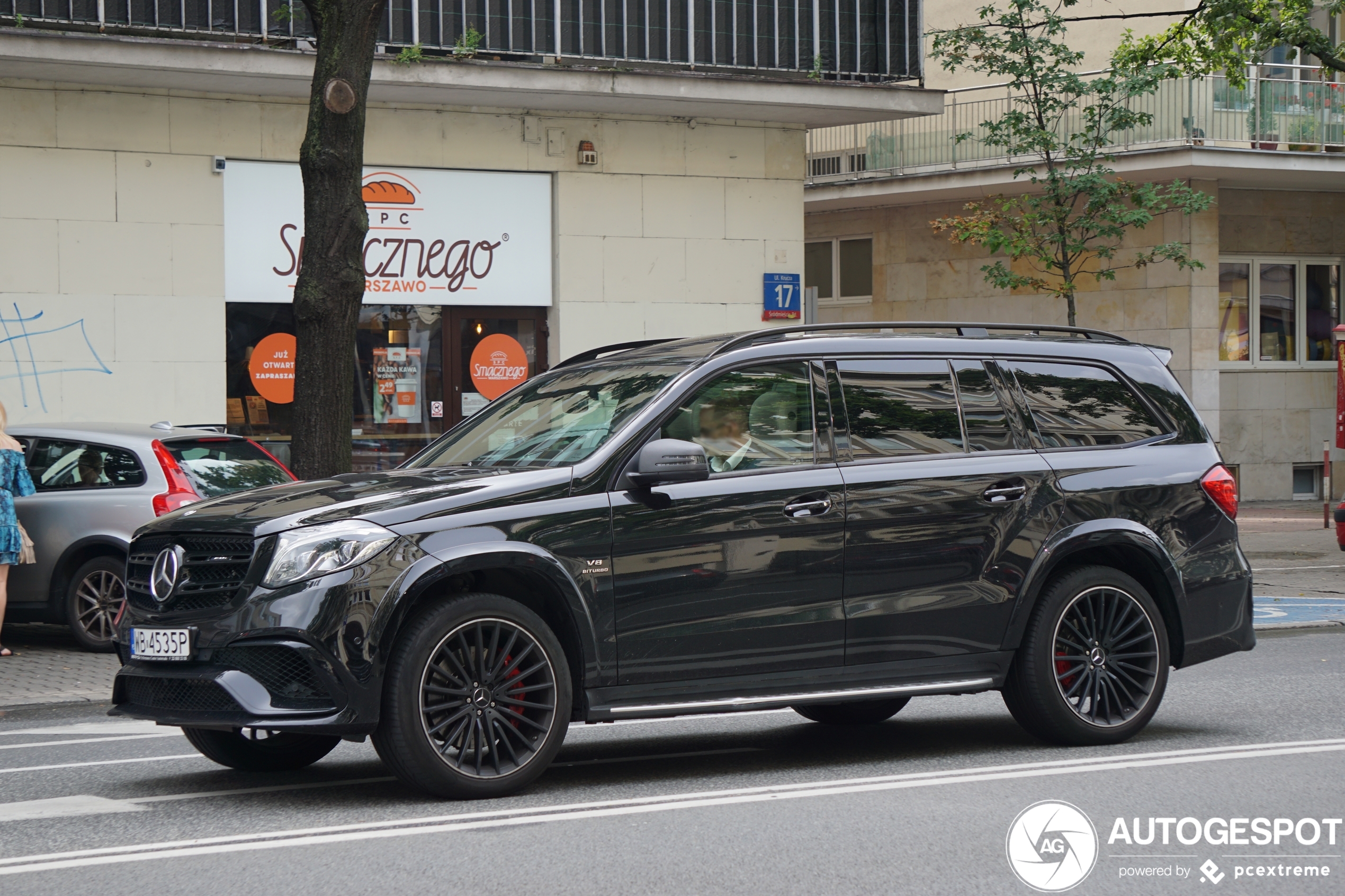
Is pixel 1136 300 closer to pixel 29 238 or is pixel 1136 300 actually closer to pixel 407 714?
pixel 29 238

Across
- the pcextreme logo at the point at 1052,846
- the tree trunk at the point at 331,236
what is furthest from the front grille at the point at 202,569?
the tree trunk at the point at 331,236

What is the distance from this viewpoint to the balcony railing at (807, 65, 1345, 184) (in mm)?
24156

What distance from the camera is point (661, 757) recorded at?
24.0 feet

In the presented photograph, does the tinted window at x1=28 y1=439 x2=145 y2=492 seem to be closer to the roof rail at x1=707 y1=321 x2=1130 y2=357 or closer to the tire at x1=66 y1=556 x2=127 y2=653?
the tire at x1=66 y1=556 x2=127 y2=653

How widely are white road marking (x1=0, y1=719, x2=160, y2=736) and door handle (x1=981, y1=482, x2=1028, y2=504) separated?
4.53 metres

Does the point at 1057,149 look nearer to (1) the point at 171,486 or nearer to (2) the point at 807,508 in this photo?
(1) the point at 171,486

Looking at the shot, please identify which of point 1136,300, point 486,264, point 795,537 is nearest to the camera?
point 795,537

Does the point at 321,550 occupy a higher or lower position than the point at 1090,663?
higher

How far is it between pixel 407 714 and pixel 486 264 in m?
12.4

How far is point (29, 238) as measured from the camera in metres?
15.8

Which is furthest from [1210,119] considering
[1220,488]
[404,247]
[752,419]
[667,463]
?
[667,463]

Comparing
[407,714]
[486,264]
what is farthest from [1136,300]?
[407,714]

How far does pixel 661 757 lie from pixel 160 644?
2330 mm

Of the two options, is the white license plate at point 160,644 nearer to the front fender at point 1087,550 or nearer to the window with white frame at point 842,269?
the front fender at point 1087,550
